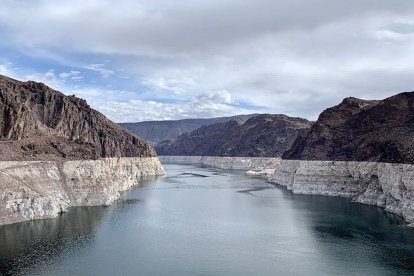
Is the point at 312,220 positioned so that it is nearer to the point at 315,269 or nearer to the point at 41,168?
the point at 315,269

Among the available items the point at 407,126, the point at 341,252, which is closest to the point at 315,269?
the point at 341,252

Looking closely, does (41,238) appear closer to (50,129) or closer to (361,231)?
(361,231)

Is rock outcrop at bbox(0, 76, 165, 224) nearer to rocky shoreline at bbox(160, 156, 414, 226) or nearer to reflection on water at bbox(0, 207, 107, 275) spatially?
reflection on water at bbox(0, 207, 107, 275)

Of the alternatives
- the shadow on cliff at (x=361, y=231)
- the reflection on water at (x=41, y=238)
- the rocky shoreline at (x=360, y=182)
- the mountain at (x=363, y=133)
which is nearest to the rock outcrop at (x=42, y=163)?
the reflection on water at (x=41, y=238)

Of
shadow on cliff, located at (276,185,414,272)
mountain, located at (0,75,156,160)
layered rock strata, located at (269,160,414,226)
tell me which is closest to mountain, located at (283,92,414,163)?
layered rock strata, located at (269,160,414,226)

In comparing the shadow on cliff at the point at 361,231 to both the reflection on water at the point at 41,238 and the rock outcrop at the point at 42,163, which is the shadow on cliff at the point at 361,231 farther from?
the rock outcrop at the point at 42,163

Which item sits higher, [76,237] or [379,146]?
[379,146]
